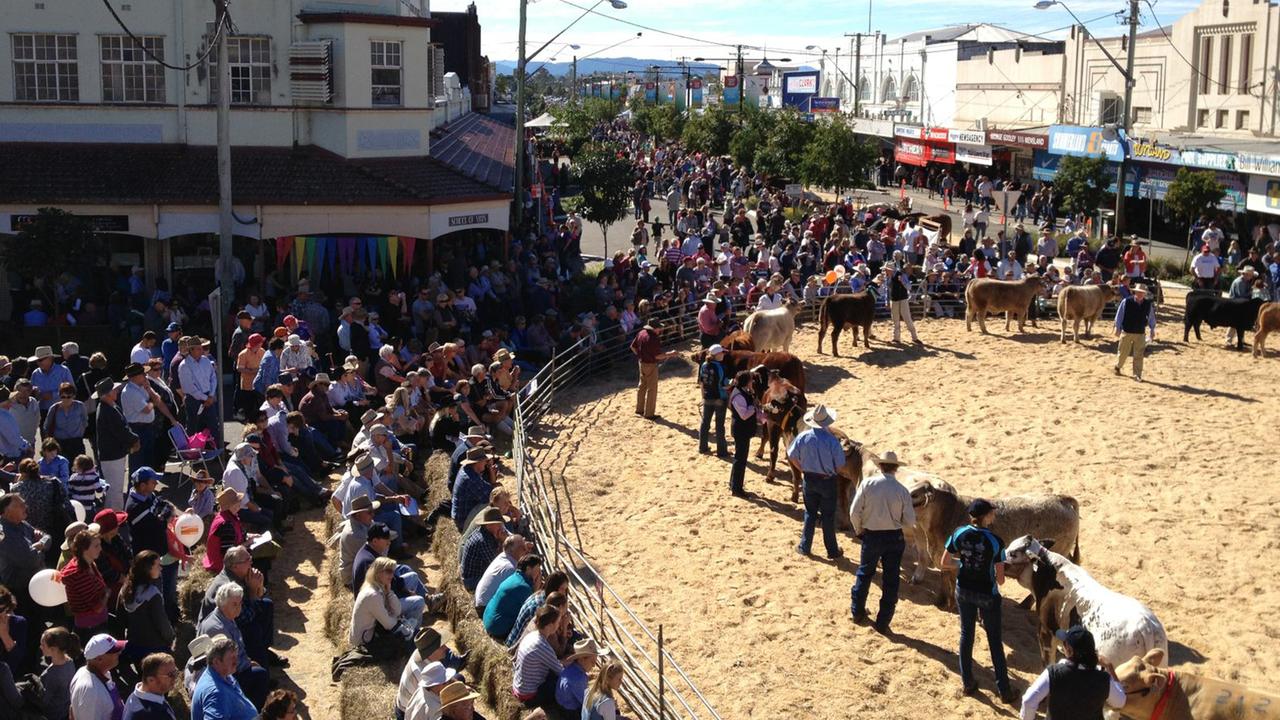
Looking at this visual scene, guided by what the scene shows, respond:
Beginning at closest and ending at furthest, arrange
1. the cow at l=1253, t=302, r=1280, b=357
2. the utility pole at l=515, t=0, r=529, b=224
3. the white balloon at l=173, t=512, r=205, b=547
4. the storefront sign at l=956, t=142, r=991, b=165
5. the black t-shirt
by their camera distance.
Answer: the black t-shirt < the white balloon at l=173, t=512, r=205, b=547 < the cow at l=1253, t=302, r=1280, b=357 < the utility pole at l=515, t=0, r=529, b=224 < the storefront sign at l=956, t=142, r=991, b=165

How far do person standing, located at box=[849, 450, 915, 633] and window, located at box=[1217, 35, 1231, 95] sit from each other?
40.4m

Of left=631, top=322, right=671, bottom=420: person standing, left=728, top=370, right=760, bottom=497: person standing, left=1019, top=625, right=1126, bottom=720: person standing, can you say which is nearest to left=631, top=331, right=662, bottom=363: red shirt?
left=631, top=322, right=671, bottom=420: person standing

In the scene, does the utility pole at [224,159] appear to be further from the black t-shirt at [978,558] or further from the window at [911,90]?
the window at [911,90]

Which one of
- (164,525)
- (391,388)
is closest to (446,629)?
(164,525)

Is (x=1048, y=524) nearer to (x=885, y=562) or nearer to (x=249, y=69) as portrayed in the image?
(x=885, y=562)

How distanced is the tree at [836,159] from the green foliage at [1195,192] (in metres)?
12.0

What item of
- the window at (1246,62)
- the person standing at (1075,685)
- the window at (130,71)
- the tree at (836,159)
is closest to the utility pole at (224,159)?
the window at (130,71)

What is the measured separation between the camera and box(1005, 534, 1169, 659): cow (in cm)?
1049

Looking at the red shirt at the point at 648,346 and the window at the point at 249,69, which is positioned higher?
the window at the point at 249,69

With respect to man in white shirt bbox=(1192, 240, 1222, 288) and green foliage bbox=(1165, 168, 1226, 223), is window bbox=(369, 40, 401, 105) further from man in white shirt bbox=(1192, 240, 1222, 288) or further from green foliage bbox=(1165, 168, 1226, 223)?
green foliage bbox=(1165, 168, 1226, 223)

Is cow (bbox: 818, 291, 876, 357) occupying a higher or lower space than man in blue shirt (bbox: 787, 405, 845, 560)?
higher

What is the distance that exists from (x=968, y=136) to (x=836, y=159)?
48.3 feet

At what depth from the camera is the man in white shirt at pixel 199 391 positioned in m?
16.8

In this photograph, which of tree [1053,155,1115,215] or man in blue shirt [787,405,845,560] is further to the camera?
tree [1053,155,1115,215]
